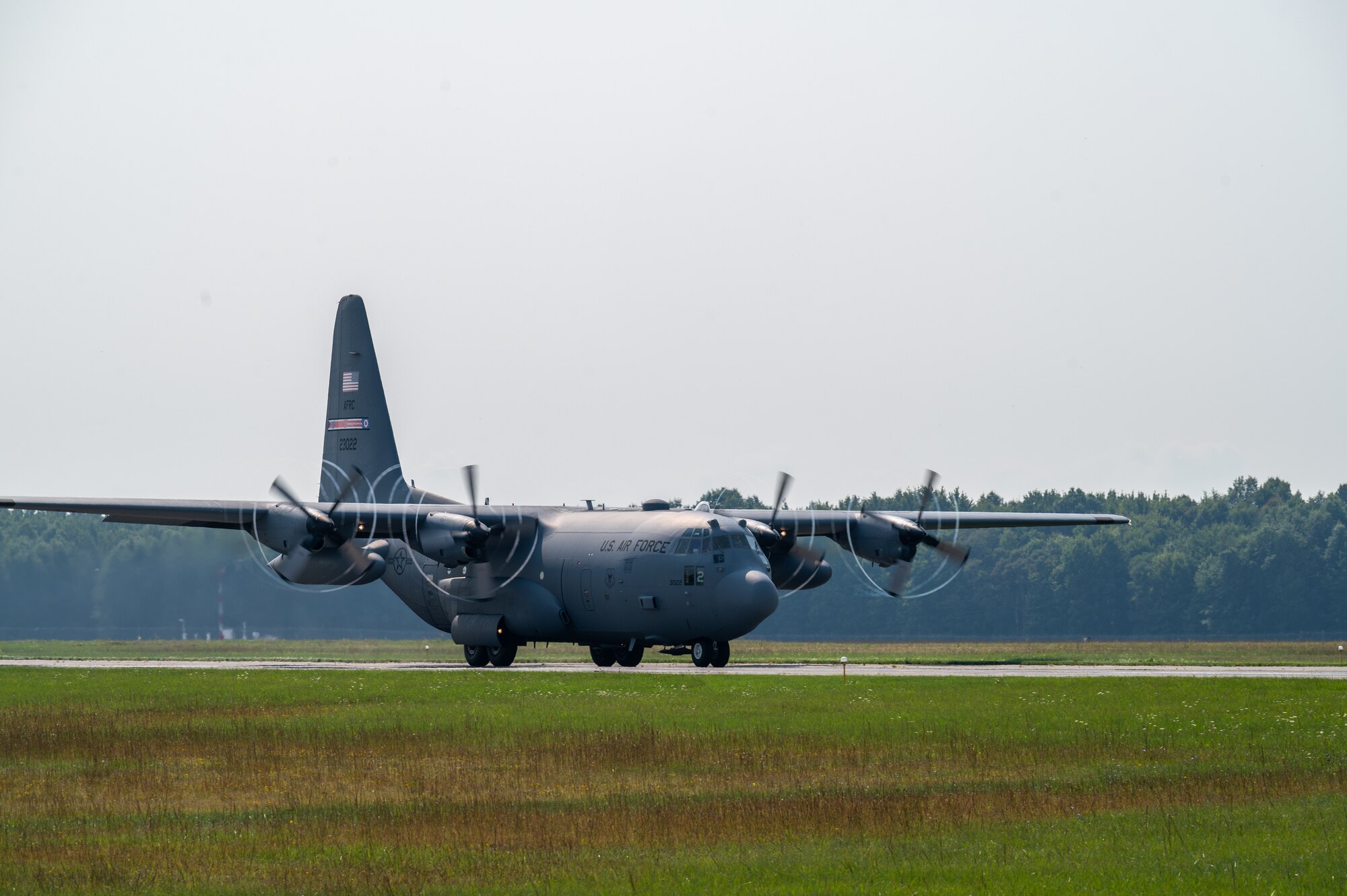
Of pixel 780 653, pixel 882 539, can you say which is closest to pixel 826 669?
pixel 882 539

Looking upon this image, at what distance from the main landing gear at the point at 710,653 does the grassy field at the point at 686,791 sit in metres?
8.37

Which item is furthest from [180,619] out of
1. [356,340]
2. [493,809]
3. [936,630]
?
[493,809]

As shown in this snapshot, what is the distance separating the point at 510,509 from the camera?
4572 cm

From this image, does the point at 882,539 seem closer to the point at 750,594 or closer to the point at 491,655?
the point at 750,594

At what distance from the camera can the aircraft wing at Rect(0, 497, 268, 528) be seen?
140 ft

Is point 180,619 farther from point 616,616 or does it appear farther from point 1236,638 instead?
point 1236,638

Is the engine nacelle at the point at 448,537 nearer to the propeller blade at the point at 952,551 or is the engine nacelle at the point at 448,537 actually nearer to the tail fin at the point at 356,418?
the tail fin at the point at 356,418

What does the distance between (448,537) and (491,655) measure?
15.9ft

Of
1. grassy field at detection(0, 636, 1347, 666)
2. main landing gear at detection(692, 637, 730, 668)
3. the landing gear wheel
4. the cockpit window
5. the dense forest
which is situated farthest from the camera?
the dense forest

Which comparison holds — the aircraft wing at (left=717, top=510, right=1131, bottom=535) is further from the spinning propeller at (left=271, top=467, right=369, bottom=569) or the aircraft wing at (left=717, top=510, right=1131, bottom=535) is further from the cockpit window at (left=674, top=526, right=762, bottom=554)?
the spinning propeller at (left=271, top=467, right=369, bottom=569)

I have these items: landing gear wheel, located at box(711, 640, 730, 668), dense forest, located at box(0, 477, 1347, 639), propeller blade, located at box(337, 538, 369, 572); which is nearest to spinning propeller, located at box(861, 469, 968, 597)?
landing gear wheel, located at box(711, 640, 730, 668)

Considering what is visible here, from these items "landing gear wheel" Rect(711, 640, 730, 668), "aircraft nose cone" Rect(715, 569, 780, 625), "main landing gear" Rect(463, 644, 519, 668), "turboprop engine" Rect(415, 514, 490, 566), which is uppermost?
"turboprop engine" Rect(415, 514, 490, 566)

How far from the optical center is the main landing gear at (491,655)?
4612 cm

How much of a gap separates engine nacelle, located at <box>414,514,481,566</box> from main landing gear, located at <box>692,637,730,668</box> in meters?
6.64
